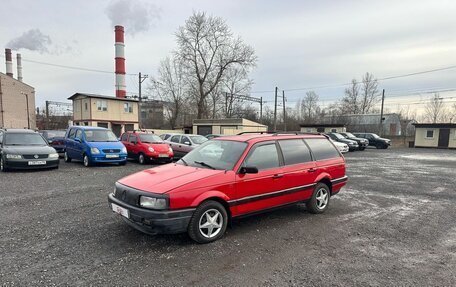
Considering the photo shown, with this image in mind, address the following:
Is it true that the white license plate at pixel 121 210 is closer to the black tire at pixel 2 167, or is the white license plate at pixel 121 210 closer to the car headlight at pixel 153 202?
the car headlight at pixel 153 202

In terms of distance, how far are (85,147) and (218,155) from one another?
29.9ft

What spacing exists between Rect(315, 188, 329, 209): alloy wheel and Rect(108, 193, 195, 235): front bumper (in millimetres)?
2992

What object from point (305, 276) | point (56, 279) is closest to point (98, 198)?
point (56, 279)

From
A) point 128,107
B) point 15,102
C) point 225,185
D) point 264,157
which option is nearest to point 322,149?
point 264,157

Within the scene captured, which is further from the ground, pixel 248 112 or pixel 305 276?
pixel 248 112

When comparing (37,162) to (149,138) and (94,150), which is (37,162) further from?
(149,138)

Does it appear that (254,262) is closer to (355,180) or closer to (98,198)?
(98,198)

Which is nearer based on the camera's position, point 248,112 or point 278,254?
point 278,254

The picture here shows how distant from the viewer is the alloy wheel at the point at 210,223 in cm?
415

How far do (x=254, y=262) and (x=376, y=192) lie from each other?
19.1 feet

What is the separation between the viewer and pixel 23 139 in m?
10.9

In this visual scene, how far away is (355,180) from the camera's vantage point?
9.98 metres

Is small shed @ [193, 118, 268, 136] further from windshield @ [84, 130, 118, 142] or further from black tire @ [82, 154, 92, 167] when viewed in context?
black tire @ [82, 154, 92, 167]

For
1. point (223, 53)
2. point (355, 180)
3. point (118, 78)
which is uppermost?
point (223, 53)
